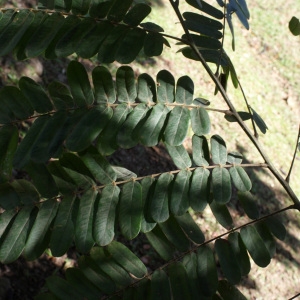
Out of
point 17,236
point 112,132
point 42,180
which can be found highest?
point 112,132

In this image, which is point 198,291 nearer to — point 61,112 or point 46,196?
point 46,196

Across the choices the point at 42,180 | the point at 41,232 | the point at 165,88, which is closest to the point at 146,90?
the point at 165,88

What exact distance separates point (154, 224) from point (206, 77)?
13.5ft

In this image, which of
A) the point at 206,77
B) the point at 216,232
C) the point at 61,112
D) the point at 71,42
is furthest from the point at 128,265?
the point at 206,77

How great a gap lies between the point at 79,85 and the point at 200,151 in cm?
41

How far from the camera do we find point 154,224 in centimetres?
132

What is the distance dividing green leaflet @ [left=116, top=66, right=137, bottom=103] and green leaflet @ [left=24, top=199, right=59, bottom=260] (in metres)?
0.35

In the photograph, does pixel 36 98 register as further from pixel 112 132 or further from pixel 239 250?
pixel 239 250

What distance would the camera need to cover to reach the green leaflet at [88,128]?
48.7 inches

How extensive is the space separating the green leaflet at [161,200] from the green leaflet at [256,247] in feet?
0.92

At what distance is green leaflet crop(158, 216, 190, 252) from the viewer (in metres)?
1.42

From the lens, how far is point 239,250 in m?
1.45

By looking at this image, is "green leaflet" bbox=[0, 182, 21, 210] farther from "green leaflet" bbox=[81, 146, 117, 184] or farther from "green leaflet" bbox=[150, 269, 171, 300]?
"green leaflet" bbox=[150, 269, 171, 300]

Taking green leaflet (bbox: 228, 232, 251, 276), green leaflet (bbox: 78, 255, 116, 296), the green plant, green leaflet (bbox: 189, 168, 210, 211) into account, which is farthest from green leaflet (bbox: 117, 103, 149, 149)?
green leaflet (bbox: 228, 232, 251, 276)
